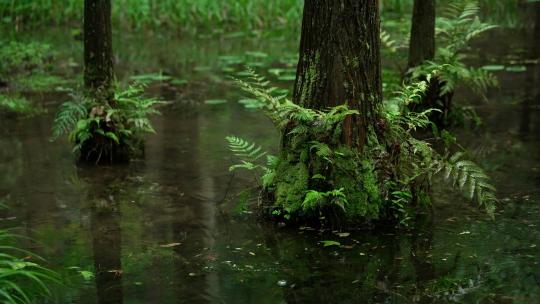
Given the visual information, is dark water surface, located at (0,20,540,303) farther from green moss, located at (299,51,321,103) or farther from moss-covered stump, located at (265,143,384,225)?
green moss, located at (299,51,321,103)

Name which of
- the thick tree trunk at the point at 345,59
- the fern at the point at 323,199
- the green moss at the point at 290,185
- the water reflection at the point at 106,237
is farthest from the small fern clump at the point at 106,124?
the fern at the point at 323,199

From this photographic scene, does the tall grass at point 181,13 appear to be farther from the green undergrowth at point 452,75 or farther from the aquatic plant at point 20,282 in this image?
the aquatic plant at point 20,282

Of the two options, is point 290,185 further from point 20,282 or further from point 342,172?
point 20,282

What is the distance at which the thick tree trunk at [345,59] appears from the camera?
6395mm

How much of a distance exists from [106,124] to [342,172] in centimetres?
314

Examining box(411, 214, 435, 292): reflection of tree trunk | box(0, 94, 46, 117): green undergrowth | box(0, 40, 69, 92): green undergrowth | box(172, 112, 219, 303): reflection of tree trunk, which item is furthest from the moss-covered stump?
box(0, 40, 69, 92): green undergrowth

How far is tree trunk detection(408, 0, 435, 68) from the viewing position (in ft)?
30.8

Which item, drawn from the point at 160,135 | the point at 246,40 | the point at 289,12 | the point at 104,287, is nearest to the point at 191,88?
the point at 160,135

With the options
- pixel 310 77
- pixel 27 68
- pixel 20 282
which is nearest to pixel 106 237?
pixel 20 282

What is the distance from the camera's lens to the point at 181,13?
18125mm

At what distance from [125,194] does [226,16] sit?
1145cm

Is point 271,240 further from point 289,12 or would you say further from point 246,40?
point 289,12

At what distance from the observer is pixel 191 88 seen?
12.8 m

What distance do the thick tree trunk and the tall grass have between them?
11721 millimetres
